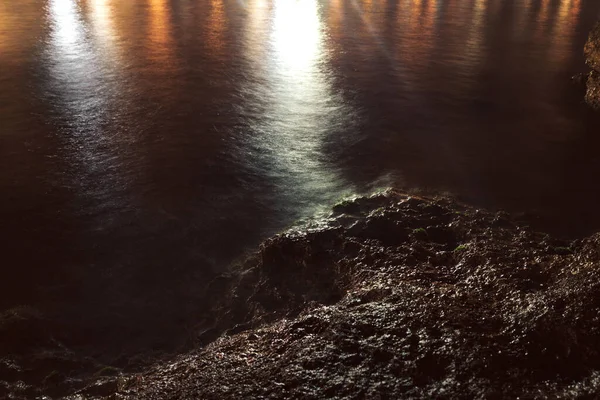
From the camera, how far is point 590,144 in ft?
27.2

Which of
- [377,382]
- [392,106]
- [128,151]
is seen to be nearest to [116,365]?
[377,382]

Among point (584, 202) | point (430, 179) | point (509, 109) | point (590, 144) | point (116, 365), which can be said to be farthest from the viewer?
point (509, 109)

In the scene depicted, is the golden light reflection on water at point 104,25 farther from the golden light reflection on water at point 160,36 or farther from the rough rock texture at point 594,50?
the rough rock texture at point 594,50

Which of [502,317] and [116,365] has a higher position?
[502,317]

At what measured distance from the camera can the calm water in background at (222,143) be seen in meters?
5.29

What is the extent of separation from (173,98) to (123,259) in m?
5.43

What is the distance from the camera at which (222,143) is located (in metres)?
8.07

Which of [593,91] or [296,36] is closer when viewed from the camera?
[593,91]

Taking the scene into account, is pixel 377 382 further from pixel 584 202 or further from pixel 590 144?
pixel 590 144

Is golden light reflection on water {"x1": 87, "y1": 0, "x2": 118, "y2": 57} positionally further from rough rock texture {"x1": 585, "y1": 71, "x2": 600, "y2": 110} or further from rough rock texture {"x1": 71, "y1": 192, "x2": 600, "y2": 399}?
rough rock texture {"x1": 585, "y1": 71, "x2": 600, "y2": 110}

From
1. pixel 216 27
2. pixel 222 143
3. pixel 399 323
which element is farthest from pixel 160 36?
pixel 399 323

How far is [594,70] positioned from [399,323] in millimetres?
9474

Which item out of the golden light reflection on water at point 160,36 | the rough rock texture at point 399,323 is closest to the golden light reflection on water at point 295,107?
the rough rock texture at point 399,323

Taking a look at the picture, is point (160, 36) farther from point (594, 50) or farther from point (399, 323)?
point (399, 323)
